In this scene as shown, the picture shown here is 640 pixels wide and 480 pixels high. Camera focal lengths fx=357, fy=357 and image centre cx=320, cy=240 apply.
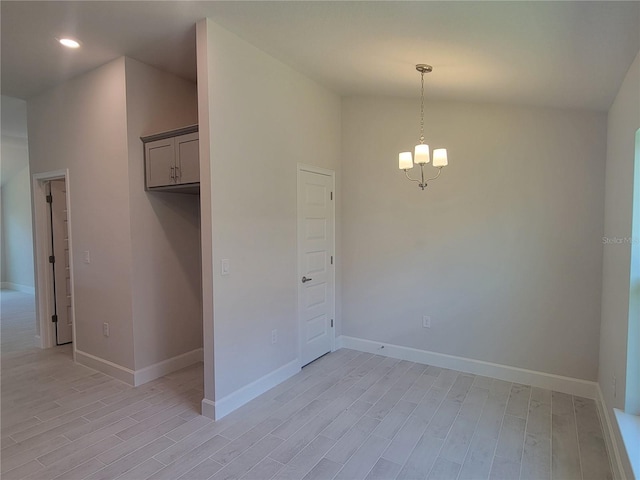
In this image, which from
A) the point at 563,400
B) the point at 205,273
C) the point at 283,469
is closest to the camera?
the point at 283,469

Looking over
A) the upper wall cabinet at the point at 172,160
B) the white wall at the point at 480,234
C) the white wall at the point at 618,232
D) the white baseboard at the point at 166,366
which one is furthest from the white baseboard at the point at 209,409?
the white wall at the point at 618,232

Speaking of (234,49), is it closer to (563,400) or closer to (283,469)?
(283,469)

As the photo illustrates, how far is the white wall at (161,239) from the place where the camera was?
3.37 meters

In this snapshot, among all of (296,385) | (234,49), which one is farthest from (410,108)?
(296,385)

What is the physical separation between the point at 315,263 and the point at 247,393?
153cm

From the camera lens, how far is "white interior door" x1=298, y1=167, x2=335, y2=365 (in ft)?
12.5

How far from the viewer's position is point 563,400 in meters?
3.12

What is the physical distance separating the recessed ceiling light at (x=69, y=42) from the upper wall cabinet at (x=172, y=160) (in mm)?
857

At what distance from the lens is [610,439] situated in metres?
2.38

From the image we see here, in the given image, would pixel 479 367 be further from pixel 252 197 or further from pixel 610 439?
pixel 252 197

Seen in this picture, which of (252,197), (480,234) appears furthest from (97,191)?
(480,234)

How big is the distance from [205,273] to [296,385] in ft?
4.80

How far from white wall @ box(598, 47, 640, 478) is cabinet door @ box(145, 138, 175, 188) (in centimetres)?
333

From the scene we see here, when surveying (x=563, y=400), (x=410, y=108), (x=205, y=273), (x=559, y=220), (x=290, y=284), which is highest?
(x=410, y=108)
